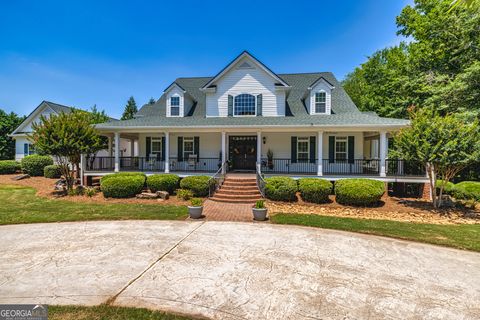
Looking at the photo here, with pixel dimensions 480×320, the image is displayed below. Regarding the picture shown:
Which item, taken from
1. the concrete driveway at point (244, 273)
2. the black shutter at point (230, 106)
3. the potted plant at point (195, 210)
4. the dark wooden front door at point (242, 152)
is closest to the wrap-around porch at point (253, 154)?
the dark wooden front door at point (242, 152)

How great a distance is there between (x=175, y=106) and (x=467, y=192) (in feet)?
60.6

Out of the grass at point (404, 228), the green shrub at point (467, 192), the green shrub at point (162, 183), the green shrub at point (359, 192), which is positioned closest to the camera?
the grass at point (404, 228)

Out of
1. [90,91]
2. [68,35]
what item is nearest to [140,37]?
[68,35]

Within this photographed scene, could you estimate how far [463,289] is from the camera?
4137mm

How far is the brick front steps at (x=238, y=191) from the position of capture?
11727 millimetres

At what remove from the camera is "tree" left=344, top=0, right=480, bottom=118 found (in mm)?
14523

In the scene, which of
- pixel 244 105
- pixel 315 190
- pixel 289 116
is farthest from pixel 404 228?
pixel 244 105

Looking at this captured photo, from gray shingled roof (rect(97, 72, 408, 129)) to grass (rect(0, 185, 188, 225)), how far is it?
539 cm

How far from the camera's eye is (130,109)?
194ft

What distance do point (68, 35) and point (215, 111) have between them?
969 cm

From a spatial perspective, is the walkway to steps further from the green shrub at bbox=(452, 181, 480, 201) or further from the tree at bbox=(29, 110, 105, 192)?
the green shrub at bbox=(452, 181, 480, 201)

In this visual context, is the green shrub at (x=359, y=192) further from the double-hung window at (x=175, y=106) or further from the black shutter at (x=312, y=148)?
the double-hung window at (x=175, y=106)

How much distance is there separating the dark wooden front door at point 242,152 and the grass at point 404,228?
23.5 ft

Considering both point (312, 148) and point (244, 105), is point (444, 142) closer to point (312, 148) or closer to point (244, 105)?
point (312, 148)
